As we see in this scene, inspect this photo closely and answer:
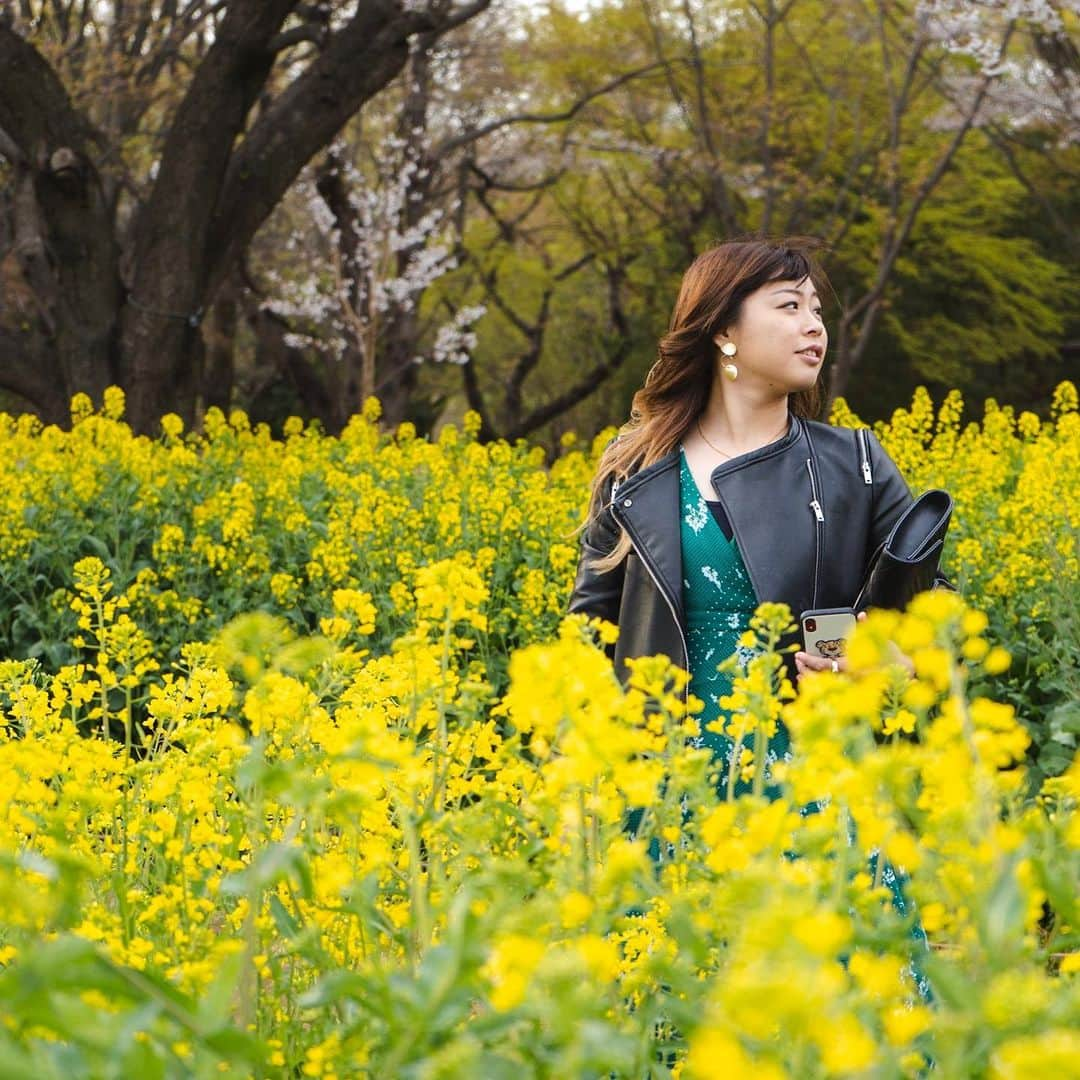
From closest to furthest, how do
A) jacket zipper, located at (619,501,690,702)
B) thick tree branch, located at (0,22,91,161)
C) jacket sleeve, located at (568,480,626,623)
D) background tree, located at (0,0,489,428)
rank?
Result: 1. jacket zipper, located at (619,501,690,702)
2. jacket sleeve, located at (568,480,626,623)
3. thick tree branch, located at (0,22,91,161)
4. background tree, located at (0,0,489,428)

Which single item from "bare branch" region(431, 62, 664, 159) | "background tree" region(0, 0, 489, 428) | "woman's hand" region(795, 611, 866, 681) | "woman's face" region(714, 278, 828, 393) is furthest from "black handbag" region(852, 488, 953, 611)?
"bare branch" region(431, 62, 664, 159)

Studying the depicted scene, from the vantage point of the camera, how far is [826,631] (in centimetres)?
305

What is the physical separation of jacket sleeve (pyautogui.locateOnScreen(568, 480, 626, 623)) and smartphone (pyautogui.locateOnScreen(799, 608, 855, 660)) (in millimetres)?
605

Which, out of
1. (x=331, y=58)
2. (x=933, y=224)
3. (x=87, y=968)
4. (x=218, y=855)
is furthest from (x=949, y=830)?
(x=933, y=224)

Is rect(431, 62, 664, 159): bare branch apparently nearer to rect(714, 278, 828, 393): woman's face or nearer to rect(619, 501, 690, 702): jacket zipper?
rect(714, 278, 828, 393): woman's face

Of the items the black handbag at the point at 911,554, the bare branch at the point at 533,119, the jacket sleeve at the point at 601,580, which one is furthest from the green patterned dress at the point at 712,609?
the bare branch at the point at 533,119

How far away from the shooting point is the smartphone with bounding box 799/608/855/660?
3.03 metres

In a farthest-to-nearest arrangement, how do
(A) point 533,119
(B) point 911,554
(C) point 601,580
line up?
1. (A) point 533,119
2. (C) point 601,580
3. (B) point 911,554

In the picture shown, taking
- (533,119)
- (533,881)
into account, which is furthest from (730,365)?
(533,119)

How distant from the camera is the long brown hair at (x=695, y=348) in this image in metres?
3.49

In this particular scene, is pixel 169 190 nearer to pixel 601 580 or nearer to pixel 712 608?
pixel 601 580

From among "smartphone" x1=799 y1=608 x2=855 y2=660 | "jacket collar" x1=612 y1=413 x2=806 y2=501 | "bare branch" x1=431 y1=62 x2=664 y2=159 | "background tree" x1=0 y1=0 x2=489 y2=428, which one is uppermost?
"bare branch" x1=431 y1=62 x2=664 y2=159

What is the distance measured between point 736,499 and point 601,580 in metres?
0.39

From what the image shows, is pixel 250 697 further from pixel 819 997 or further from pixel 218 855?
pixel 819 997
